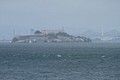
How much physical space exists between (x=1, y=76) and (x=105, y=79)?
16.8 m

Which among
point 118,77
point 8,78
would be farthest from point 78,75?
point 8,78

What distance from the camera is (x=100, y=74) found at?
76438mm

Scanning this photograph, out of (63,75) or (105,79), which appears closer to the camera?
(105,79)

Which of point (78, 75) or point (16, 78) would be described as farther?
point (78, 75)

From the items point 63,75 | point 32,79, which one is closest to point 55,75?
point 63,75

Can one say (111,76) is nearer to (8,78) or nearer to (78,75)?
(78,75)

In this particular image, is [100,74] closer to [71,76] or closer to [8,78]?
[71,76]

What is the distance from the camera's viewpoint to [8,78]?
70062 millimetres

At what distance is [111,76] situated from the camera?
73.2 meters

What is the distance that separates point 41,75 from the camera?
74.5 meters

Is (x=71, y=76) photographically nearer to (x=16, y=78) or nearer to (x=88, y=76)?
(x=88, y=76)

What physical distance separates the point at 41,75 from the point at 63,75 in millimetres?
3610

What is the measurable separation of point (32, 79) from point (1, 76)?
23.0 feet

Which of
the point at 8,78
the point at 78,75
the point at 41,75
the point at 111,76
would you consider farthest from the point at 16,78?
the point at 111,76
